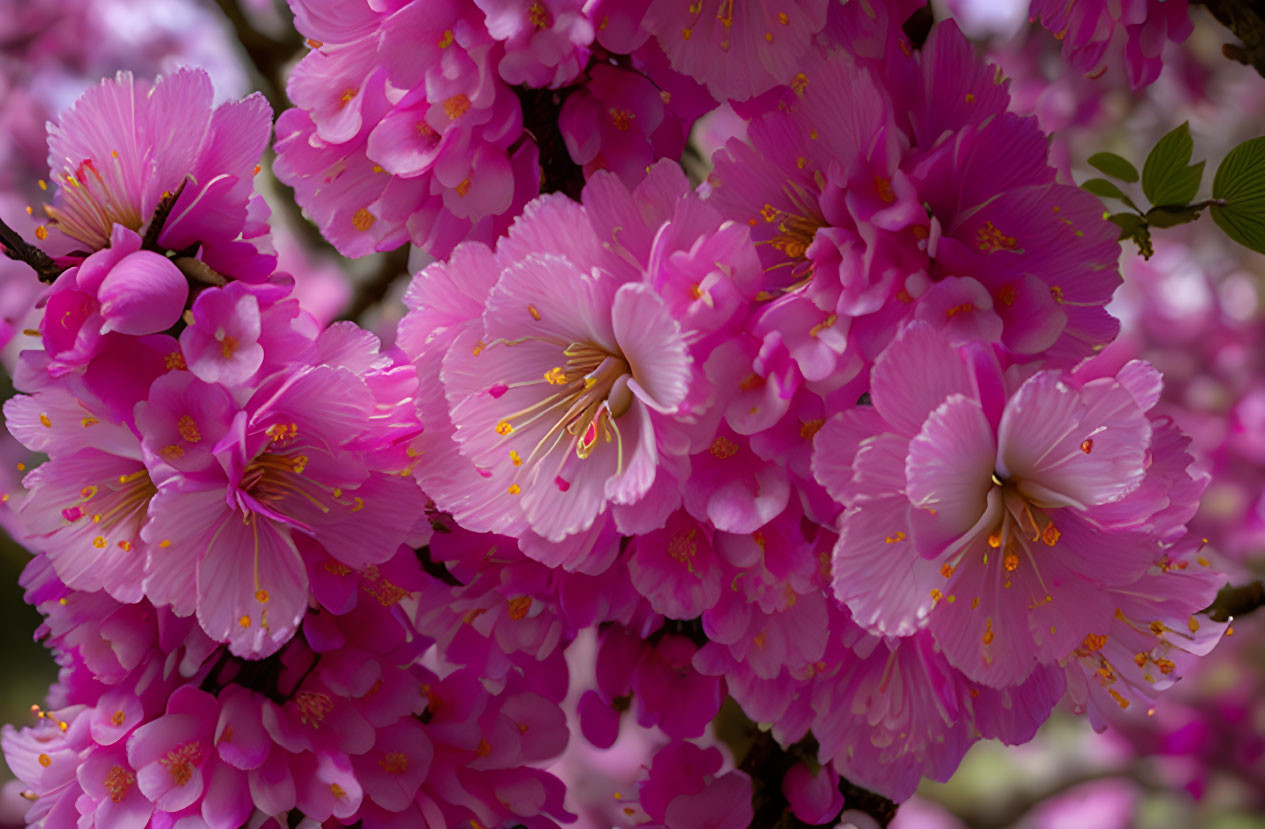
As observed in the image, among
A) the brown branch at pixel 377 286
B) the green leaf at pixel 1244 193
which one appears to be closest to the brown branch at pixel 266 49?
the brown branch at pixel 377 286

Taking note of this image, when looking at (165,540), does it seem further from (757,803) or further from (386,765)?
(757,803)

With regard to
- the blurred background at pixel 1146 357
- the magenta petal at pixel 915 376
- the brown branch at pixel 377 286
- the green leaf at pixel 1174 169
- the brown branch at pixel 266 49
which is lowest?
the blurred background at pixel 1146 357

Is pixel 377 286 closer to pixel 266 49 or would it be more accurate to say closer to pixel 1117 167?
pixel 266 49

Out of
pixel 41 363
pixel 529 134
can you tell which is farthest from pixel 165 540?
pixel 529 134

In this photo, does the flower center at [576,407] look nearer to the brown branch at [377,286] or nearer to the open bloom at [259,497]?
the open bloom at [259,497]

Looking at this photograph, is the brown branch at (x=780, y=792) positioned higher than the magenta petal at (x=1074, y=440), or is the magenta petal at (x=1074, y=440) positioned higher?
the magenta petal at (x=1074, y=440)

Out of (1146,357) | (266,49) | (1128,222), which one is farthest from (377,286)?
(1146,357)
